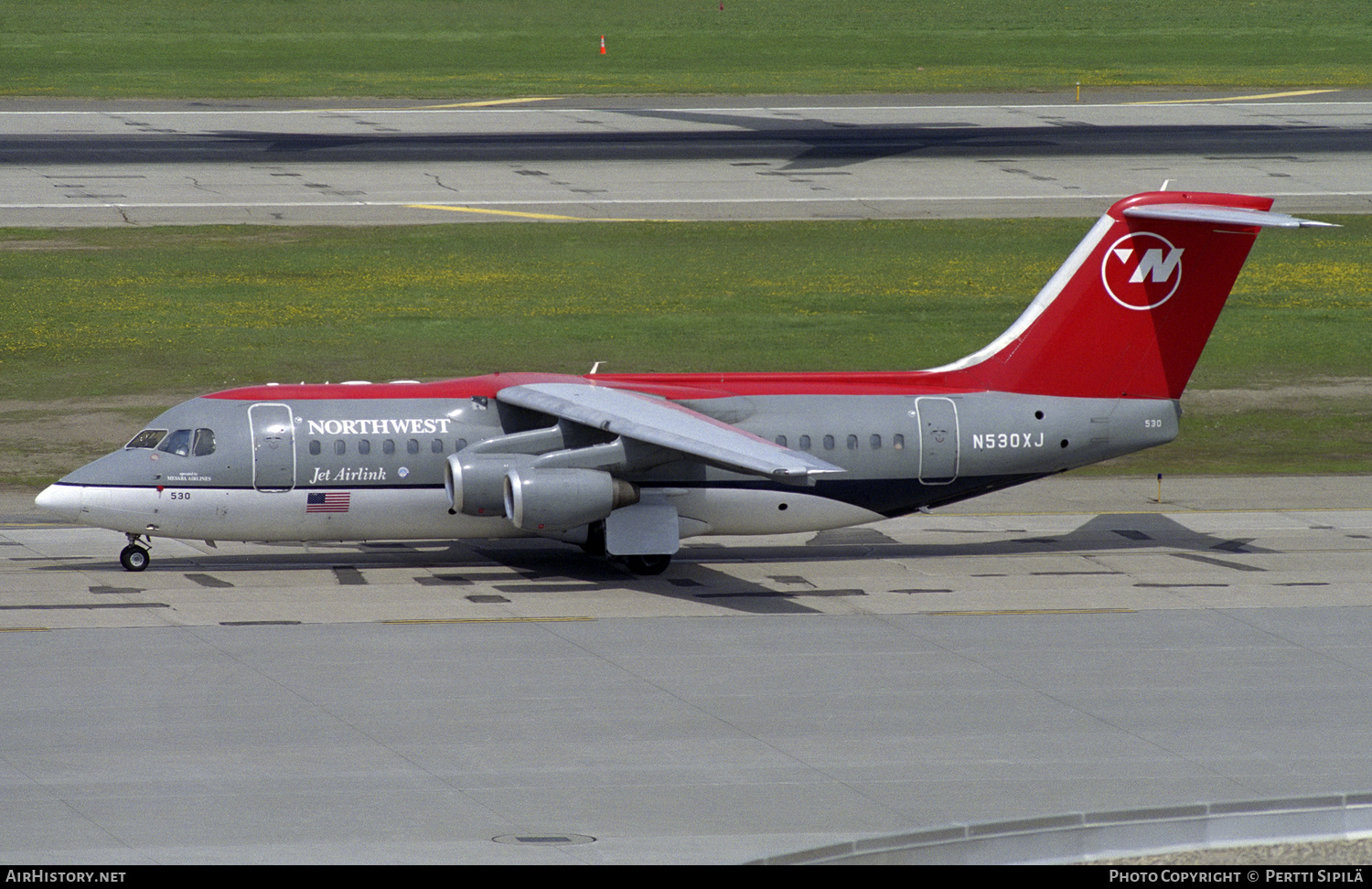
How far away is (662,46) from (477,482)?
7829 centimetres

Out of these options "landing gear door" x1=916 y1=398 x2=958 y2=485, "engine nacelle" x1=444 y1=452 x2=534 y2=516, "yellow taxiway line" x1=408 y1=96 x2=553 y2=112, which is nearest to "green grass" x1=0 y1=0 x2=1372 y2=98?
"yellow taxiway line" x1=408 y1=96 x2=553 y2=112

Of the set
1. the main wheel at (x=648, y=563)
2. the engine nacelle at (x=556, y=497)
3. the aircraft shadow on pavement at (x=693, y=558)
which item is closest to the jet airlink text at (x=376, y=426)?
the engine nacelle at (x=556, y=497)

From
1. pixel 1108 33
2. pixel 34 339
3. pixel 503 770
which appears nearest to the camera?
pixel 503 770

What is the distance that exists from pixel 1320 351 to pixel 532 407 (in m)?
30.3

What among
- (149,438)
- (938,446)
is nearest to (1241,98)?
(938,446)

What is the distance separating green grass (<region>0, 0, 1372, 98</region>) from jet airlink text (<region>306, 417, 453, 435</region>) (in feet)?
187

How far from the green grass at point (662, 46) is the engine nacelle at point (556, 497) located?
5879 centimetres

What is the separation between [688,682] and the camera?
26.4 meters

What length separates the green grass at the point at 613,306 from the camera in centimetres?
4897

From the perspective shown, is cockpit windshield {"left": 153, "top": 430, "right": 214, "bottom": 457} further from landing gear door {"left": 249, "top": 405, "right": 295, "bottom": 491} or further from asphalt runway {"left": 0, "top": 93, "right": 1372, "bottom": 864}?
asphalt runway {"left": 0, "top": 93, "right": 1372, "bottom": 864}

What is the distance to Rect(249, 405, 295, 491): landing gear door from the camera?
106ft

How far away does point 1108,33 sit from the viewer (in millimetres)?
113375

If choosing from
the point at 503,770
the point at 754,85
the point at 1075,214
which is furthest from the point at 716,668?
the point at 754,85
